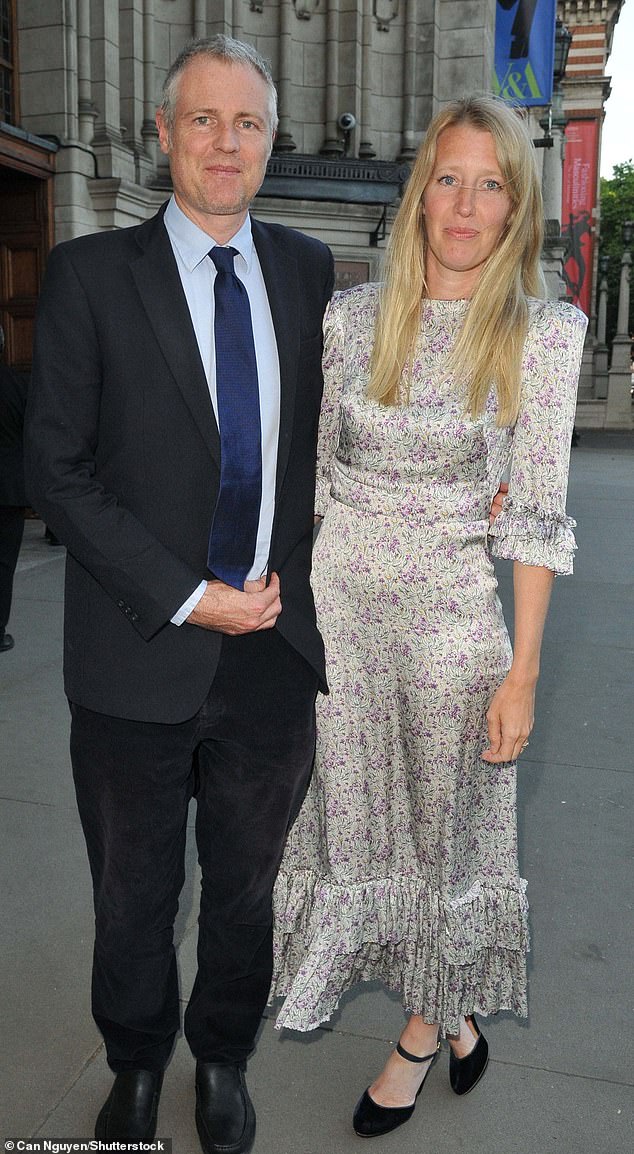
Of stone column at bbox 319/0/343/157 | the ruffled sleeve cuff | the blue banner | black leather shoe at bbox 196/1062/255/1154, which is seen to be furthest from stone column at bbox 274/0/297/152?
black leather shoe at bbox 196/1062/255/1154

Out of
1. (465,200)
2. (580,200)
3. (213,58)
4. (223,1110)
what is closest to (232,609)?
(465,200)

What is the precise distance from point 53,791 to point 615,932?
2.39m

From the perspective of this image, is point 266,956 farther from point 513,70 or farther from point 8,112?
point 513,70

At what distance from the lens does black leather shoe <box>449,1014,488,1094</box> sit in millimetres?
2688

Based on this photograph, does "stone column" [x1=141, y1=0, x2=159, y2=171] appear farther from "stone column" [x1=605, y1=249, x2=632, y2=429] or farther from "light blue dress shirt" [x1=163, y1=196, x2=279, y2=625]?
"stone column" [x1=605, y1=249, x2=632, y2=429]

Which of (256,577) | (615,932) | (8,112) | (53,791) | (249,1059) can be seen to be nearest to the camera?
(256,577)

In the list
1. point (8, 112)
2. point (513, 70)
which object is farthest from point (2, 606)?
point (513, 70)

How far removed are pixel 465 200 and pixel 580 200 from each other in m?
41.5

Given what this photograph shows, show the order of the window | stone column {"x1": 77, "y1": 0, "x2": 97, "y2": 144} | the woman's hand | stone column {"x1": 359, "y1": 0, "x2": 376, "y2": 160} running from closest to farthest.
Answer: the woman's hand < the window < stone column {"x1": 77, "y1": 0, "x2": 97, "y2": 144} < stone column {"x1": 359, "y1": 0, "x2": 376, "y2": 160}

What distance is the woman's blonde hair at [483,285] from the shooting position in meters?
2.19

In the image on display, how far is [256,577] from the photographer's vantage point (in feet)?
7.39

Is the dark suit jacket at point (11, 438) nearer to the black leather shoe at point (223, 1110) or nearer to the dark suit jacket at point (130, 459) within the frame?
the dark suit jacket at point (130, 459)

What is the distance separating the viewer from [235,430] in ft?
6.97

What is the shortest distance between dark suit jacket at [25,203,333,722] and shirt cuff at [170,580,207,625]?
0.01 meters
